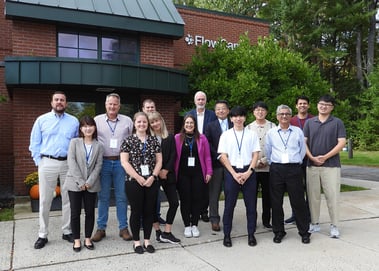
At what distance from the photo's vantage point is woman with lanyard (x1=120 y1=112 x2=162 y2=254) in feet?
13.8

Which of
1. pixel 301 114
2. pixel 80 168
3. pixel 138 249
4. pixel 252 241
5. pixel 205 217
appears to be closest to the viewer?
pixel 138 249

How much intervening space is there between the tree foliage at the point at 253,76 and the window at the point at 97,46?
166 cm

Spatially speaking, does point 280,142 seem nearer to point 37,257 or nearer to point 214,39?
point 37,257

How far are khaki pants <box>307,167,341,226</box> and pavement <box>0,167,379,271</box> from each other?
34cm

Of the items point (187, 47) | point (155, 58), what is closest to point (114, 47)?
point (155, 58)

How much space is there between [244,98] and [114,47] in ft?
11.7

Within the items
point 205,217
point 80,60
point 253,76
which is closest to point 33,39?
point 80,60

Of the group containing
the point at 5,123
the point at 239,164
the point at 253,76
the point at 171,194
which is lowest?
the point at 171,194

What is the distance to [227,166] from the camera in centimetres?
455

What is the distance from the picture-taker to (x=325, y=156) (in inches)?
191

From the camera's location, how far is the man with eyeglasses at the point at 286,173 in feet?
15.4

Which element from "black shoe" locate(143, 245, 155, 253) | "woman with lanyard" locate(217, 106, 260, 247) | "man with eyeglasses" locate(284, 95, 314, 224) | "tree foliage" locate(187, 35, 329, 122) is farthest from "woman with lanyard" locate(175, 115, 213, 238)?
"tree foliage" locate(187, 35, 329, 122)

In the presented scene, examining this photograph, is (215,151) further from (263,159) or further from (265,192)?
(265,192)

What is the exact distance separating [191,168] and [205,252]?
1.11 m
